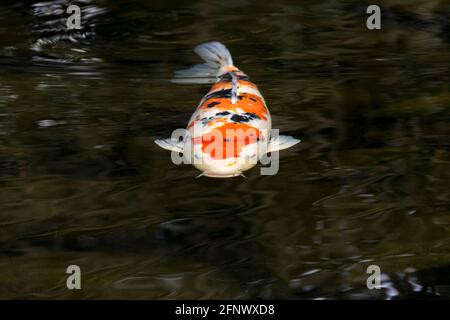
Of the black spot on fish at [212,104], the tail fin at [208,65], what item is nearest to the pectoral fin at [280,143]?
the black spot on fish at [212,104]

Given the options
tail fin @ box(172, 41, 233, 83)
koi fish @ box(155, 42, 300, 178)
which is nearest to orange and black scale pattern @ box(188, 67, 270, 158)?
koi fish @ box(155, 42, 300, 178)

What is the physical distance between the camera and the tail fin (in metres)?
5.54

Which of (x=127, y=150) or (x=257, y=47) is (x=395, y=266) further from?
(x=257, y=47)

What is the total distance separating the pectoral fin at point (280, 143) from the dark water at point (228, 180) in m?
0.15

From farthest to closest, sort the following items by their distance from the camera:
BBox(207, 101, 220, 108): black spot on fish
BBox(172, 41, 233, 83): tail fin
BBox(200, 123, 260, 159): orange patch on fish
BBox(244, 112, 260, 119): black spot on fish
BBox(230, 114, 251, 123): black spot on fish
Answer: BBox(172, 41, 233, 83): tail fin → BBox(207, 101, 220, 108): black spot on fish → BBox(244, 112, 260, 119): black spot on fish → BBox(230, 114, 251, 123): black spot on fish → BBox(200, 123, 260, 159): orange patch on fish

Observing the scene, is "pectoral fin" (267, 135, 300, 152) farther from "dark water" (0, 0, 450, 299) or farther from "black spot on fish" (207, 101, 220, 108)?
"black spot on fish" (207, 101, 220, 108)

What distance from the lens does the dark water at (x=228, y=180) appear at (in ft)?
11.4

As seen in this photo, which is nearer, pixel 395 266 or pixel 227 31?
pixel 395 266

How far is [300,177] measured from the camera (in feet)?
13.8

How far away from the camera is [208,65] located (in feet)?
18.7

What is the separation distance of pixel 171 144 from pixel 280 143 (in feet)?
1.88

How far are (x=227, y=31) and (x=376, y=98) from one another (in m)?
2.13

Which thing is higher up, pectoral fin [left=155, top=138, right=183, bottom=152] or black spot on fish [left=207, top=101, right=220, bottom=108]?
black spot on fish [left=207, top=101, right=220, bottom=108]
